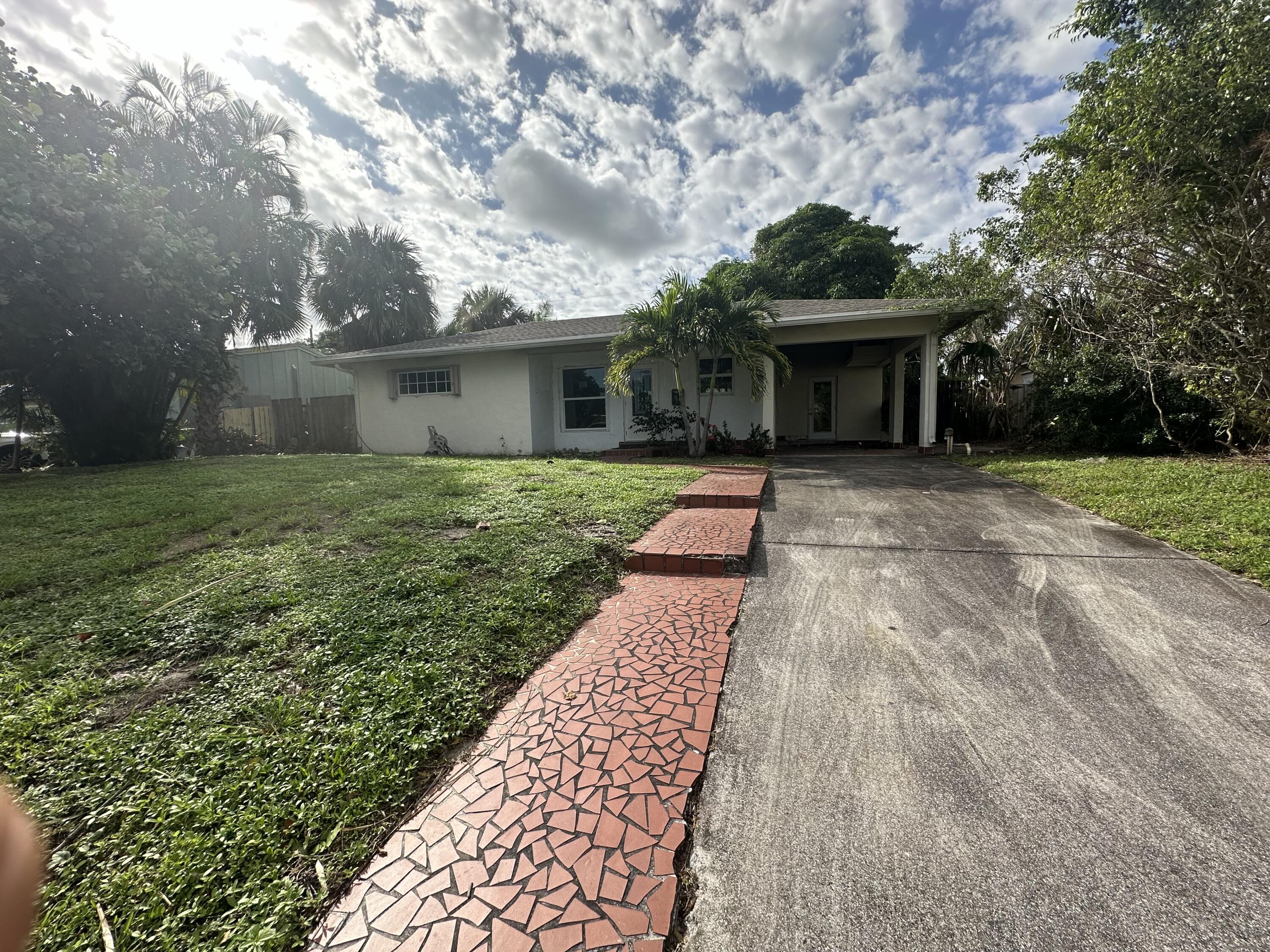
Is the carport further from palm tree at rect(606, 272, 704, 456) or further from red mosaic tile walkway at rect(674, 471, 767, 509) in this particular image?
red mosaic tile walkway at rect(674, 471, 767, 509)

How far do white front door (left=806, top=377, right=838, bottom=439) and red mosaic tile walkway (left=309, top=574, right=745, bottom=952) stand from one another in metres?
13.2

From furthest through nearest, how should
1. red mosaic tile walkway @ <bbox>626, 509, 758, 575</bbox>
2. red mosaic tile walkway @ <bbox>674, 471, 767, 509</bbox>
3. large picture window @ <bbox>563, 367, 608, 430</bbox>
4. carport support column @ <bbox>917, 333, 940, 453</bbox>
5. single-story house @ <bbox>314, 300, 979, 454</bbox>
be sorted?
large picture window @ <bbox>563, 367, 608, 430</bbox>
single-story house @ <bbox>314, 300, 979, 454</bbox>
carport support column @ <bbox>917, 333, 940, 453</bbox>
red mosaic tile walkway @ <bbox>674, 471, 767, 509</bbox>
red mosaic tile walkway @ <bbox>626, 509, 758, 575</bbox>

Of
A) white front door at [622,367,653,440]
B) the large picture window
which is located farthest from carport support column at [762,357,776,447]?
the large picture window

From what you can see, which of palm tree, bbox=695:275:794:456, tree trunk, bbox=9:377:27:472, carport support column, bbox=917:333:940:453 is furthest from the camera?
carport support column, bbox=917:333:940:453

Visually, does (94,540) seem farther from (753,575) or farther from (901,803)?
(901,803)

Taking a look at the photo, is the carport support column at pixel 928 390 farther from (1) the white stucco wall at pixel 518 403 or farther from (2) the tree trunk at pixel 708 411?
(2) the tree trunk at pixel 708 411

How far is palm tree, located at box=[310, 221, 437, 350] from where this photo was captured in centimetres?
1591

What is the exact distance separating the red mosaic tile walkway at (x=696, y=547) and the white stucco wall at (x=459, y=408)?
7927 mm

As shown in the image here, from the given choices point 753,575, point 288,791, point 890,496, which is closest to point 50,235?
point 288,791

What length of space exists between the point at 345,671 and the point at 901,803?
2096 millimetres

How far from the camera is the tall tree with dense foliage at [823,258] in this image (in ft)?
70.2

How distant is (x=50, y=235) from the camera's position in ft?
21.1

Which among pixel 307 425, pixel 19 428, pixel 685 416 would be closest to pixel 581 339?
pixel 685 416

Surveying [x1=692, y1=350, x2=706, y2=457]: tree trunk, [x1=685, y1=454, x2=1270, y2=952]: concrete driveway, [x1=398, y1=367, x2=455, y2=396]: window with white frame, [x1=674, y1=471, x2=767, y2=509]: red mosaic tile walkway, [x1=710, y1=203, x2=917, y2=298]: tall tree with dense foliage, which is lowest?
[x1=685, y1=454, x2=1270, y2=952]: concrete driveway
